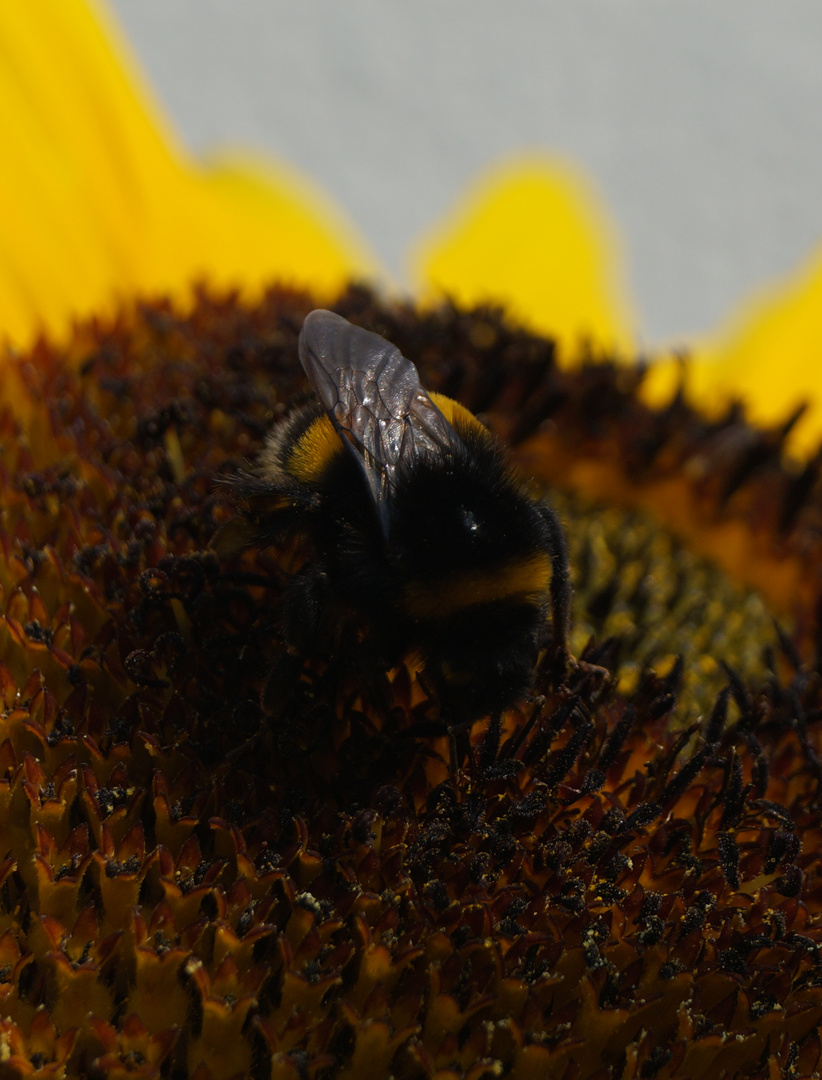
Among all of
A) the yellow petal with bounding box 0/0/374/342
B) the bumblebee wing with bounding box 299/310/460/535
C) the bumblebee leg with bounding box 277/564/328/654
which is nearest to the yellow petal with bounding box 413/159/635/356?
the yellow petal with bounding box 0/0/374/342

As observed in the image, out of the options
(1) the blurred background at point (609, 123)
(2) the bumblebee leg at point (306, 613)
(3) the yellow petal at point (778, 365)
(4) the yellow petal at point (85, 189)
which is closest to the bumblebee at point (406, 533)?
(2) the bumblebee leg at point (306, 613)

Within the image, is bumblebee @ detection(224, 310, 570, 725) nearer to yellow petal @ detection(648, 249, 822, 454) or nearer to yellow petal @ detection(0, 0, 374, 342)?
yellow petal @ detection(0, 0, 374, 342)

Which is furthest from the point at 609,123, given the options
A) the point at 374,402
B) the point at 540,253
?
the point at 374,402

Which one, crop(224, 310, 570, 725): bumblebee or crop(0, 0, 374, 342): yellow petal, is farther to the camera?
crop(0, 0, 374, 342): yellow petal

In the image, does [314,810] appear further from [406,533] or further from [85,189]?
[85,189]

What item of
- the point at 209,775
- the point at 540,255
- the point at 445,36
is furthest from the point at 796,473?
the point at 445,36

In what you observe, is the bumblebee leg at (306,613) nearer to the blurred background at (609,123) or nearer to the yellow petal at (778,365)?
the yellow petal at (778,365)
